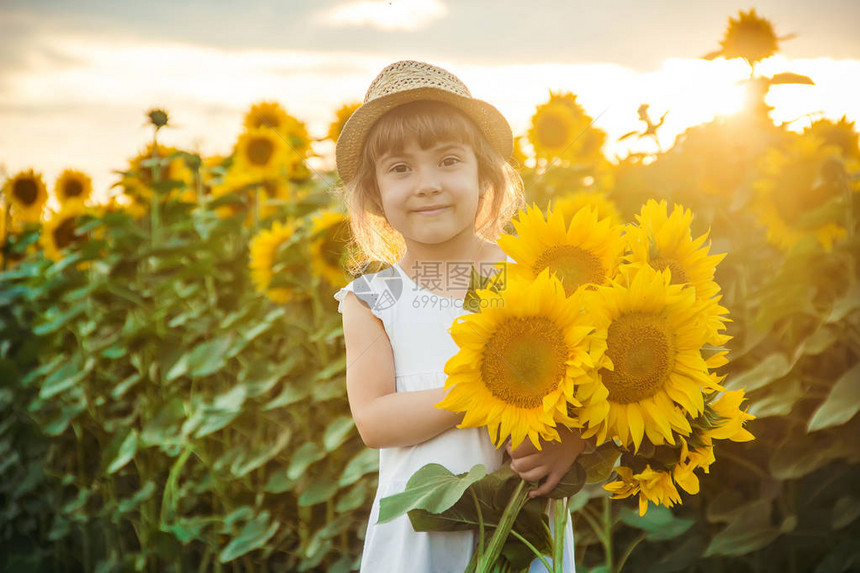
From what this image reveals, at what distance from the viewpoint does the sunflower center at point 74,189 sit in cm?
343

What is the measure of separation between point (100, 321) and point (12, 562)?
1104 mm

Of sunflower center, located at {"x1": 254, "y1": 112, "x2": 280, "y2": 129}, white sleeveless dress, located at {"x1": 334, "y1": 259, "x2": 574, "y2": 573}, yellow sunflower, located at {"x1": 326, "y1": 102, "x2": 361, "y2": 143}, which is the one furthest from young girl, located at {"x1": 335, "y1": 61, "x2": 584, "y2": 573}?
sunflower center, located at {"x1": 254, "y1": 112, "x2": 280, "y2": 129}

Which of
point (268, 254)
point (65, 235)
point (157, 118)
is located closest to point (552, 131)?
point (268, 254)

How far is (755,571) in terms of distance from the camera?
159cm

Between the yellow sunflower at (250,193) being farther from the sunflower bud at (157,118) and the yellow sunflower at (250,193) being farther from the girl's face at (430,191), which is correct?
the girl's face at (430,191)

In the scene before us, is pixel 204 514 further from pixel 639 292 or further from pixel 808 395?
pixel 639 292

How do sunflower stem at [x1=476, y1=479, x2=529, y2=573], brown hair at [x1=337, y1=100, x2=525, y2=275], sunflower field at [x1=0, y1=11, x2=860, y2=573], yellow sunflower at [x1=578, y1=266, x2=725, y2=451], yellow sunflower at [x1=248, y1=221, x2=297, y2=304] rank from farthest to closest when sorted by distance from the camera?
yellow sunflower at [x1=248, y1=221, x2=297, y2=304], sunflower field at [x1=0, y1=11, x2=860, y2=573], brown hair at [x1=337, y1=100, x2=525, y2=275], sunflower stem at [x1=476, y1=479, x2=529, y2=573], yellow sunflower at [x1=578, y1=266, x2=725, y2=451]

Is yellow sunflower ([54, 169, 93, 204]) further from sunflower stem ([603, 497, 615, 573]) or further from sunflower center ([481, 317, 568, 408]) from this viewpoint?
sunflower center ([481, 317, 568, 408])

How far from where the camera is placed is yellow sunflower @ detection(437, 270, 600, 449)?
81 centimetres

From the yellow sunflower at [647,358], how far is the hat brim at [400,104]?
1.75ft

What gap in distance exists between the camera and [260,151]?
268 cm

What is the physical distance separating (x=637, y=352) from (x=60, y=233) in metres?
2.78

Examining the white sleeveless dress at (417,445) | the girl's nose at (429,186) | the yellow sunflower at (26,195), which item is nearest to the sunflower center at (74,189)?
the yellow sunflower at (26,195)

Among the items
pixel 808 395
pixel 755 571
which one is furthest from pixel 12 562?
pixel 808 395
